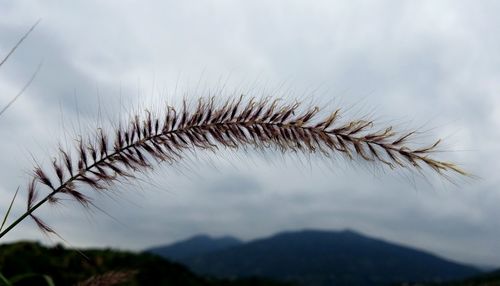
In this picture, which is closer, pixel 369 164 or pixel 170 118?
pixel 369 164

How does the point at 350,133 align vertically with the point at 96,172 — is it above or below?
above

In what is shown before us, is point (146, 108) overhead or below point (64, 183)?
overhead

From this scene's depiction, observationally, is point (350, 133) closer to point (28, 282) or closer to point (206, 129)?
point (206, 129)

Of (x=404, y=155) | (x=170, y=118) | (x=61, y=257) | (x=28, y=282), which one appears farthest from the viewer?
(x=61, y=257)

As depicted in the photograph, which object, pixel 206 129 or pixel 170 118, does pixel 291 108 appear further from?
pixel 170 118

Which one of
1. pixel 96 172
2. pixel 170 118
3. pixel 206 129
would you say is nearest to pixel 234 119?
pixel 206 129

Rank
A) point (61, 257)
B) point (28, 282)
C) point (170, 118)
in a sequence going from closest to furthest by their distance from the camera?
point (170, 118)
point (28, 282)
point (61, 257)

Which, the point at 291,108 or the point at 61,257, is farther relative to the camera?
the point at 61,257

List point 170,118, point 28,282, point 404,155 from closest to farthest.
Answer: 1. point 404,155
2. point 170,118
3. point 28,282

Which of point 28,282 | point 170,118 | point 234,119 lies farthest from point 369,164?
point 28,282
